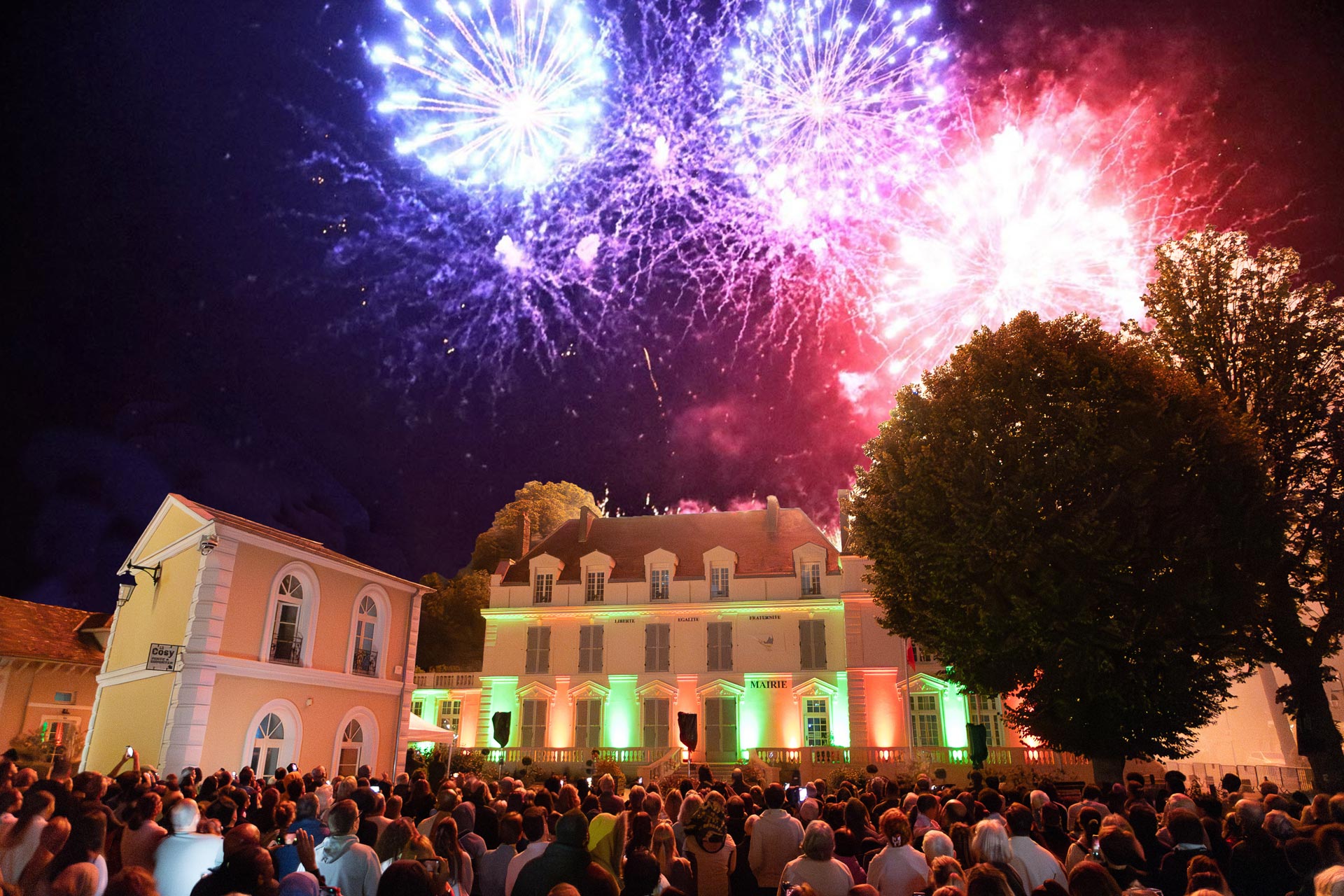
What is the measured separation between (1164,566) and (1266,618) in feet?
9.02

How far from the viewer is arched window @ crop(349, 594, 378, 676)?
2147 centimetres

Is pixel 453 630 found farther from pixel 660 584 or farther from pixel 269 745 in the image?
pixel 269 745

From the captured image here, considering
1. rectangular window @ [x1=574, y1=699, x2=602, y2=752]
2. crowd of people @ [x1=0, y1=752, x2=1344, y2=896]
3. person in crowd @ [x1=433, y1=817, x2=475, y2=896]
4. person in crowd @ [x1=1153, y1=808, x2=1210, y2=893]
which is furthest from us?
rectangular window @ [x1=574, y1=699, x2=602, y2=752]

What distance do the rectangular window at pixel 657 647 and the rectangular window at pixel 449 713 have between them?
28.3ft

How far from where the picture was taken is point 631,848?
7074 mm

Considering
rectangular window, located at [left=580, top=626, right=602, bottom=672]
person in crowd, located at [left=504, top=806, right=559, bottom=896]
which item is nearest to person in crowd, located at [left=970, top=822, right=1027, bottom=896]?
person in crowd, located at [left=504, top=806, right=559, bottom=896]

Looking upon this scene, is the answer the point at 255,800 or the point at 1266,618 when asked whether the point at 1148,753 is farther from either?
the point at 255,800

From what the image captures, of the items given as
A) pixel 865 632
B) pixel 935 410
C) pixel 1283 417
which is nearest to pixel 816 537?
pixel 865 632

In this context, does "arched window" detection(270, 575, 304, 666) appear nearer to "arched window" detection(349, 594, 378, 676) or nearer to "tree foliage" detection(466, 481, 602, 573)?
"arched window" detection(349, 594, 378, 676)

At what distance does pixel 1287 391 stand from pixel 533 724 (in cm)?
2796

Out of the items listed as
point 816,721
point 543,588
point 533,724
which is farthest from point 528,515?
point 816,721

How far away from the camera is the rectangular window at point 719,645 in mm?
33469

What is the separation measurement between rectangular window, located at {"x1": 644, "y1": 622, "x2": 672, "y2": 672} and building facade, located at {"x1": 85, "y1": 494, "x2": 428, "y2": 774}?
1295 centimetres

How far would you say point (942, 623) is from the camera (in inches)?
735
